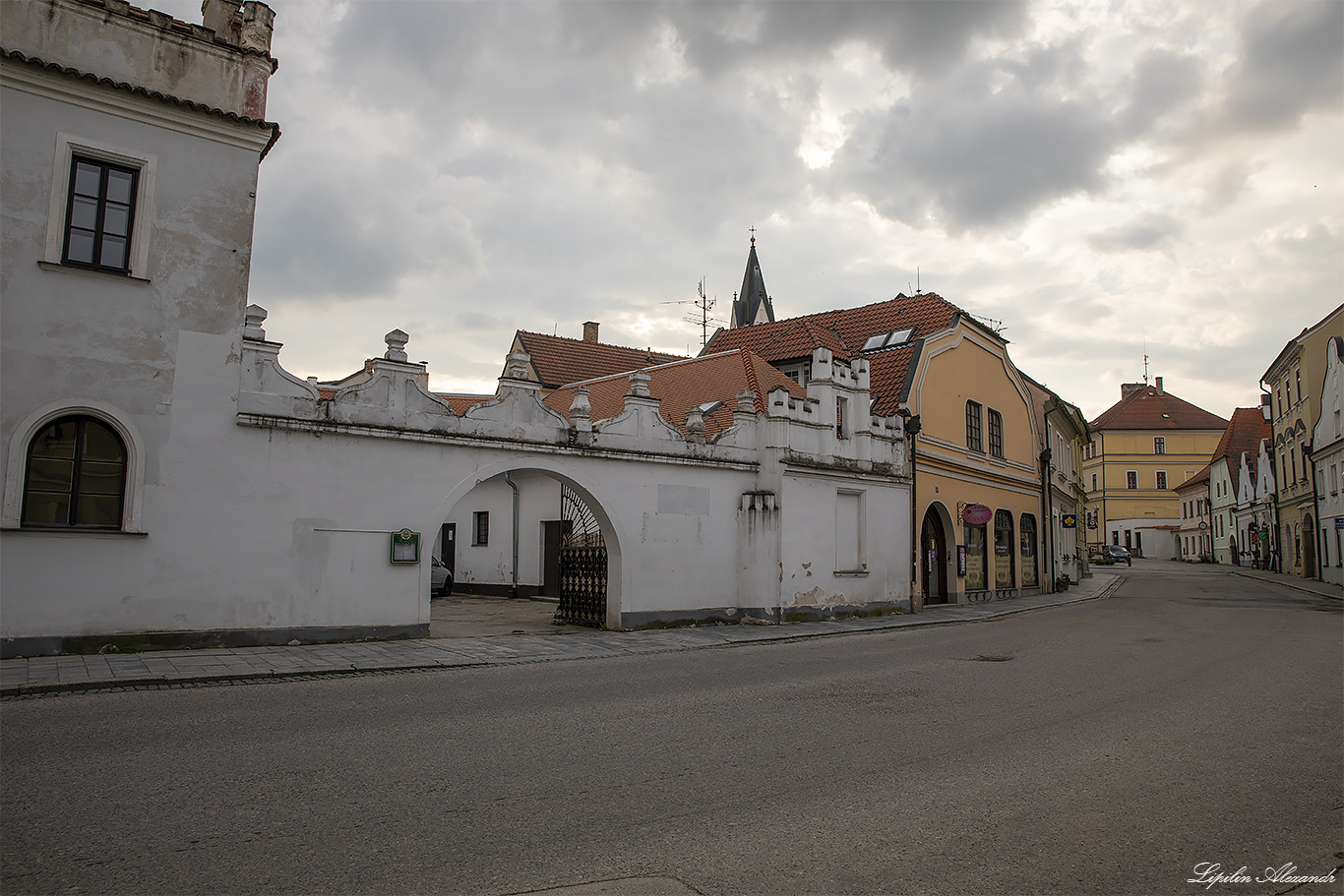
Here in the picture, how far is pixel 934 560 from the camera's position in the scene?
26531 mm

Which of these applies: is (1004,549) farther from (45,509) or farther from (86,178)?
(86,178)

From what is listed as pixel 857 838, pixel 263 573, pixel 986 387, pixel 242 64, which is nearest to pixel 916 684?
pixel 857 838

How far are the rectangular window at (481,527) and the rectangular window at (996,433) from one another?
676 inches

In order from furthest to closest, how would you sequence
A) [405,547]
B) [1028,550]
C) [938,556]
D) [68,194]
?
[1028,550], [938,556], [405,547], [68,194]

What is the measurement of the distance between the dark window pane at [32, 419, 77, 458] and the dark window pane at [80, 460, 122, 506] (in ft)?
0.92

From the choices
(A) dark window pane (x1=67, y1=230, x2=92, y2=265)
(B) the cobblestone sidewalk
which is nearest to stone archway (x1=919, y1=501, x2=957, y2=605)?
(B) the cobblestone sidewalk

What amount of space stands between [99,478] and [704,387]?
585 inches

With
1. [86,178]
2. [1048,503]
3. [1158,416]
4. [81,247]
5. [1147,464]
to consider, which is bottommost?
[1048,503]

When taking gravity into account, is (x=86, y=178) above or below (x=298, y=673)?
above

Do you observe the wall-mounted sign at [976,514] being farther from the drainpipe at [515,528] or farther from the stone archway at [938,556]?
the drainpipe at [515,528]

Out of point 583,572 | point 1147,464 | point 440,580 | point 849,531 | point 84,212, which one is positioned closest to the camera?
point 84,212

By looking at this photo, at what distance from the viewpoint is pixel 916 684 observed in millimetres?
10648

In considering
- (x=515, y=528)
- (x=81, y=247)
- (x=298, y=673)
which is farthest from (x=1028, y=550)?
(x=81, y=247)

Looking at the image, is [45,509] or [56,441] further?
[56,441]
